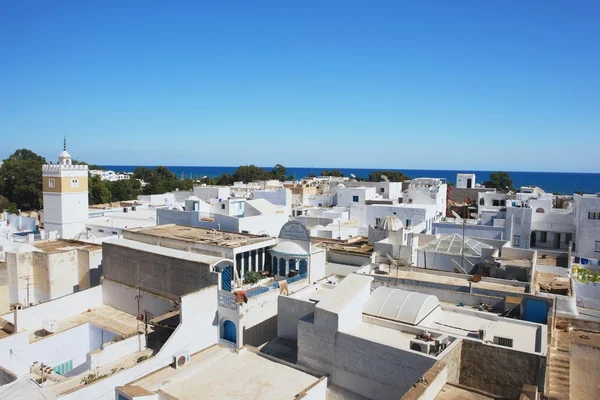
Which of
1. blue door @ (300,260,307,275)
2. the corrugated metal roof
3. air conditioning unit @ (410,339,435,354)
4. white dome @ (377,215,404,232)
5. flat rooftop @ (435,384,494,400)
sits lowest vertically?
flat rooftop @ (435,384,494,400)

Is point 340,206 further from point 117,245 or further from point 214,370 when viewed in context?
point 214,370

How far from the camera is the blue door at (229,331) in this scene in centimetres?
1756

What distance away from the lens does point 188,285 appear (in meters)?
20.3

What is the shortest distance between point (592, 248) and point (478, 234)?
7.88 m

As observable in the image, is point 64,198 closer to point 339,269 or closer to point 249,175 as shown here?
point 339,269

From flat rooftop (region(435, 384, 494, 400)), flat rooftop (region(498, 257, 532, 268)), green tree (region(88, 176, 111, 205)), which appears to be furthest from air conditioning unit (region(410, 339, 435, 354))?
green tree (region(88, 176, 111, 205))

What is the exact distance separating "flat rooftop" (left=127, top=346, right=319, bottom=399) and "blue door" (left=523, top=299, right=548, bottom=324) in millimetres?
7884

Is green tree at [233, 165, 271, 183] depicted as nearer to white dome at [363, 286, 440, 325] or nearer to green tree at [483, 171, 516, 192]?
green tree at [483, 171, 516, 192]

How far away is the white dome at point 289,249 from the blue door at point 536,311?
30.8 feet

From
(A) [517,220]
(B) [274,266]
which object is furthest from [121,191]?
(A) [517,220]

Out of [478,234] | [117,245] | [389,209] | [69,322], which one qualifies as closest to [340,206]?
[389,209]

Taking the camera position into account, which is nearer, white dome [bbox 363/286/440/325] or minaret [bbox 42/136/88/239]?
white dome [bbox 363/286/440/325]

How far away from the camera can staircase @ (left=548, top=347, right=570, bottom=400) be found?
39.6 feet

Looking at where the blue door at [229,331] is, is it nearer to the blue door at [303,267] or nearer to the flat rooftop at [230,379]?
the flat rooftop at [230,379]
